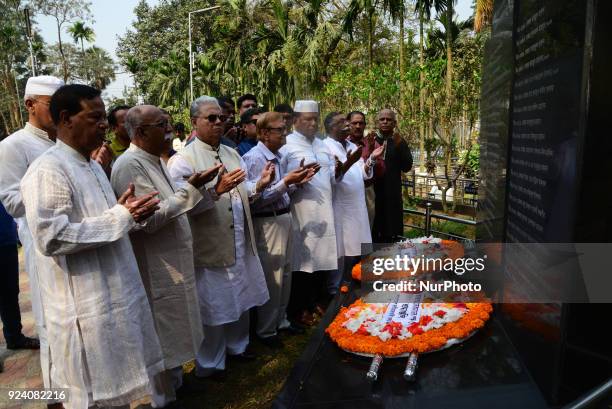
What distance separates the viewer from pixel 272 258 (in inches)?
163

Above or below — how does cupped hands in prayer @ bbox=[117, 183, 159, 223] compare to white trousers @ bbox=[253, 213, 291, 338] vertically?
above

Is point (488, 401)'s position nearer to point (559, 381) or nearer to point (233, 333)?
point (559, 381)

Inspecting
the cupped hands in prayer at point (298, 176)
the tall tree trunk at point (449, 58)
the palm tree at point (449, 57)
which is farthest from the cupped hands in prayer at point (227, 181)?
the palm tree at point (449, 57)

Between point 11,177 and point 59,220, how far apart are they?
1306 mm

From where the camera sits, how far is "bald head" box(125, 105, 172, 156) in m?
2.86

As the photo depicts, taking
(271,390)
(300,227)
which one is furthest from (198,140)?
(271,390)

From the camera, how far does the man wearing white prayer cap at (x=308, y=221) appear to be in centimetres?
469

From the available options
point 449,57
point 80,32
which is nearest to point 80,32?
point 80,32

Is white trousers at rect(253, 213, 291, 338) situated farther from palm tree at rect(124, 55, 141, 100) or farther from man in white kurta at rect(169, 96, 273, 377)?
palm tree at rect(124, 55, 141, 100)

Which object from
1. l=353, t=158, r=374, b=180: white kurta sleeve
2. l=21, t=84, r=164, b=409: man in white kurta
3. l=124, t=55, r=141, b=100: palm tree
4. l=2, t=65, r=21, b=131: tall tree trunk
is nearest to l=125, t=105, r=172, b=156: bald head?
l=21, t=84, r=164, b=409: man in white kurta

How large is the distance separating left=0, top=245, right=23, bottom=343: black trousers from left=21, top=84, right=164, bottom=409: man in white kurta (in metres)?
2.17

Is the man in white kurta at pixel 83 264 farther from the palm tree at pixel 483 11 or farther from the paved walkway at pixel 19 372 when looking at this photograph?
the palm tree at pixel 483 11

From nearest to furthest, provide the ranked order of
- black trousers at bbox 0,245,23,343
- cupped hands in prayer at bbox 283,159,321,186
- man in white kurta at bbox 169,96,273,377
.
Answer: man in white kurta at bbox 169,96,273,377 < cupped hands in prayer at bbox 283,159,321,186 < black trousers at bbox 0,245,23,343

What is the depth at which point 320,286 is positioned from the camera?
5.12 meters
